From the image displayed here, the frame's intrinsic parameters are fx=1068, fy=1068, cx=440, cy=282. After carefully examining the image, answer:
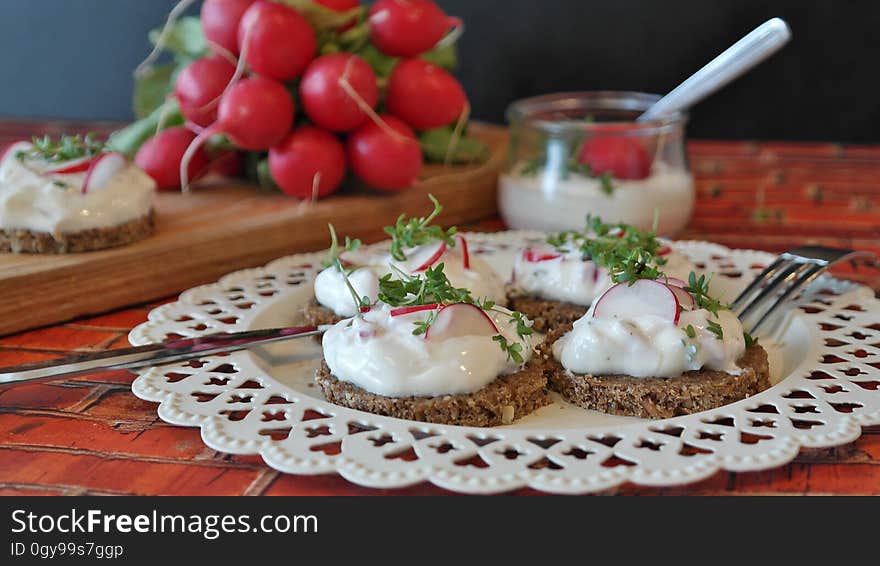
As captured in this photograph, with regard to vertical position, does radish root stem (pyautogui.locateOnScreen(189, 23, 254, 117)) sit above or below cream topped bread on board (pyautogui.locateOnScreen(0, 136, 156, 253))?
above

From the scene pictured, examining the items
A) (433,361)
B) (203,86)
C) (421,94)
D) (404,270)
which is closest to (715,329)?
(433,361)

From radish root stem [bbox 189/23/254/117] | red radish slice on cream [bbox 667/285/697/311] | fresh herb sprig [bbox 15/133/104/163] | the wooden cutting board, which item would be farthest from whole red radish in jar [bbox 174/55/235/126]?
red radish slice on cream [bbox 667/285/697/311]

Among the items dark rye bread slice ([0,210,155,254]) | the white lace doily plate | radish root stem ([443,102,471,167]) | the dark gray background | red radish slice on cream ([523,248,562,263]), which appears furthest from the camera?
the dark gray background

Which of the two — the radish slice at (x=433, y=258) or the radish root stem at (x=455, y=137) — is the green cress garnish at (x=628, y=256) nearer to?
the radish slice at (x=433, y=258)

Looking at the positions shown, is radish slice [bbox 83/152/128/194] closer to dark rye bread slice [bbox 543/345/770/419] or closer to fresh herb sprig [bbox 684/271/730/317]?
dark rye bread slice [bbox 543/345/770/419]

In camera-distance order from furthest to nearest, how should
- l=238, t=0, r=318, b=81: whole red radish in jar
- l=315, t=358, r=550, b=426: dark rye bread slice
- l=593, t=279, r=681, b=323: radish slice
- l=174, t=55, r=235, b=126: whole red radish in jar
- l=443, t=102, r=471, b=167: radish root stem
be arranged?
l=443, t=102, r=471, b=167: radish root stem → l=174, t=55, r=235, b=126: whole red radish in jar → l=238, t=0, r=318, b=81: whole red radish in jar → l=593, t=279, r=681, b=323: radish slice → l=315, t=358, r=550, b=426: dark rye bread slice

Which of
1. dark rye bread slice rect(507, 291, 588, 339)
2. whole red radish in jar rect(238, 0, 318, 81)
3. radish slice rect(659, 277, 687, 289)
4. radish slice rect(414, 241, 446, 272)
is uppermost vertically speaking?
whole red radish in jar rect(238, 0, 318, 81)

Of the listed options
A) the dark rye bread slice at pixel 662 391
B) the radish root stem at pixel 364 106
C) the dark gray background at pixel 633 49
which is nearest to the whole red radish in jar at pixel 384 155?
the radish root stem at pixel 364 106
